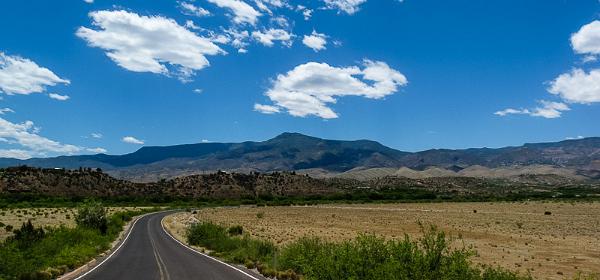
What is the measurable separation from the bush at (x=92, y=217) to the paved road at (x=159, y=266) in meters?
9.05

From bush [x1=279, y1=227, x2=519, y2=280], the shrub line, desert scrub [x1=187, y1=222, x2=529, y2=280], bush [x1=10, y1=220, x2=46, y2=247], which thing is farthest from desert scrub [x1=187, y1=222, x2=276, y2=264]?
bush [x1=279, y1=227, x2=519, y2=280]

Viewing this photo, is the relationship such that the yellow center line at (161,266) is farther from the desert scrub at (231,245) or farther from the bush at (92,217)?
the bush at (92,217)

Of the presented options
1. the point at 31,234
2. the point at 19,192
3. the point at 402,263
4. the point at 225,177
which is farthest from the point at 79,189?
the point at 402,263

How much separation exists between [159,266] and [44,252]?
680 cm

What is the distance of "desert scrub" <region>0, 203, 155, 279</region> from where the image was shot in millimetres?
21547

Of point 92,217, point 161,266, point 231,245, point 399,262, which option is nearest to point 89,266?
point 161,266

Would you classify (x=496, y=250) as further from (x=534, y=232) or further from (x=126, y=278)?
(x=126, y=278)

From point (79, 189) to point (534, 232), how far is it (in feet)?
380

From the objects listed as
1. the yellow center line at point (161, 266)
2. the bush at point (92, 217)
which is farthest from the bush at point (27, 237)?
the bush at point (92, 217)

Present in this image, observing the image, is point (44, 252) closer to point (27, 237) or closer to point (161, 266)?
point (27, 237)

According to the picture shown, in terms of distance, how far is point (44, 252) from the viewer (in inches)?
1137

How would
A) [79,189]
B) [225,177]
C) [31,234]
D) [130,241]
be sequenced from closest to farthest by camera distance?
[31,234] < [130,241] < [79,189] < [225,177]

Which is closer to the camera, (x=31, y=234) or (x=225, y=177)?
(x=31, y=234)

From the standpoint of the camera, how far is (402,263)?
12898 mm
